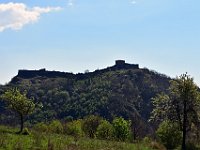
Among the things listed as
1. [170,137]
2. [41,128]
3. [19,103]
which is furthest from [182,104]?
[41,128]

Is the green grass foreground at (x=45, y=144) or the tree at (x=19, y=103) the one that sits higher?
the tree at (x=19, y=103)

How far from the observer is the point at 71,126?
395 ft

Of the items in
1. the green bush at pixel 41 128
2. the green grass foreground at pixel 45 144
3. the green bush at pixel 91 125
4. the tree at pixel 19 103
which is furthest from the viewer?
the green bush at pixel 91 125

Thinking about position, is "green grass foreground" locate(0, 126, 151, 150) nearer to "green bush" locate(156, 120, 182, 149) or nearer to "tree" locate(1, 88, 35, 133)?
"tree" locate(1, 88, 35, 133)

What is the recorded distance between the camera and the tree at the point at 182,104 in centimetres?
5007

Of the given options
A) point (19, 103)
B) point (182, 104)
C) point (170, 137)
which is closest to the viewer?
point (182, 104)

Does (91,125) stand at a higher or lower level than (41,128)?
higher

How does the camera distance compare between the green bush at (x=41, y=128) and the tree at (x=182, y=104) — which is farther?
the green bush at (x=41, y=128)

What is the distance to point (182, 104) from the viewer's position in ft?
169

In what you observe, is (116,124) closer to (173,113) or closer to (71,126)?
(71,126)

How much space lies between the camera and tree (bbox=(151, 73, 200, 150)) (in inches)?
1971

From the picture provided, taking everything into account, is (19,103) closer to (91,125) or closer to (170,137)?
(170,137)

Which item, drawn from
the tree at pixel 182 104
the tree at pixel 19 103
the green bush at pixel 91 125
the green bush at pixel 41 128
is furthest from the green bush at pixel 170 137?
the green bush at pixel 91 125

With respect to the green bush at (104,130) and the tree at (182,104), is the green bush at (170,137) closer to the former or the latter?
the tree at (182,104)
